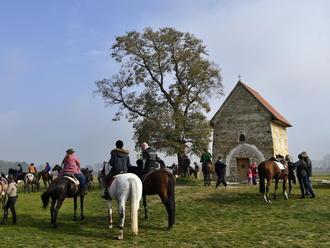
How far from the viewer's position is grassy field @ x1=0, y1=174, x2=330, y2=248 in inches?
324

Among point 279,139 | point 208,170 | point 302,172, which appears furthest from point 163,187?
point 279,139

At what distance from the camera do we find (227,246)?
7.83 metres

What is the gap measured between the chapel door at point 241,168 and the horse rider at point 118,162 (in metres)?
21.2

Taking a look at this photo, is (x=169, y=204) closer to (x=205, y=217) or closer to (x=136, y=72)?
(x=205, y=217)

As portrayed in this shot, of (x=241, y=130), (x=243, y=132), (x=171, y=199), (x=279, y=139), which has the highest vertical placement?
(x=241, y=130)

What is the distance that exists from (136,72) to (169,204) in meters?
21.5

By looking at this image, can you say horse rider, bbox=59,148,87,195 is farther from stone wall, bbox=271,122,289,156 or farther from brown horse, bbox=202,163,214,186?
stone wall, bbox=271,122,289,156

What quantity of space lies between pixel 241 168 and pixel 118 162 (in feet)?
71.5

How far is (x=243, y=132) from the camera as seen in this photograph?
30.2 meters

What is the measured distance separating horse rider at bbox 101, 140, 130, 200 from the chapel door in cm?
2117

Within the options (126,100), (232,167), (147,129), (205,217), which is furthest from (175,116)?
(205,217)

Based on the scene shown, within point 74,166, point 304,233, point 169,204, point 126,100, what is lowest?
point 304,233

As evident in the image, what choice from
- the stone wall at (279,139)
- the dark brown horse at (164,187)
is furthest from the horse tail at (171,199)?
the stone wall at (279,139)

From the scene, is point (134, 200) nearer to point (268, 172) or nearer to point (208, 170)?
point (268, 172)
